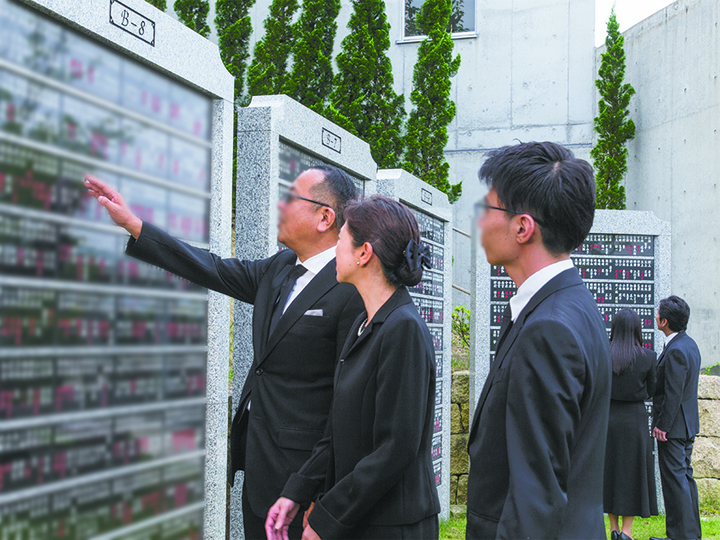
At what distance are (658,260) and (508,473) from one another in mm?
7356

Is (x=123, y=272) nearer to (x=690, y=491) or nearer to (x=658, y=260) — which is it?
(x=690, y=491)

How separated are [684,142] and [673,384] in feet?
24.3

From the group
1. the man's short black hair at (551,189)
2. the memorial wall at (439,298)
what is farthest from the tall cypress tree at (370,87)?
the man's short black hair at (551,189)

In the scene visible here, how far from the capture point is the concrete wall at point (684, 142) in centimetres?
1165

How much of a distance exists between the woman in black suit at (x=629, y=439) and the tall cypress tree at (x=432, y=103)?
6456 mm

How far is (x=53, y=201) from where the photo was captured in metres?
2.48

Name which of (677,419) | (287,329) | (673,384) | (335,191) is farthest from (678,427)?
(287,329)

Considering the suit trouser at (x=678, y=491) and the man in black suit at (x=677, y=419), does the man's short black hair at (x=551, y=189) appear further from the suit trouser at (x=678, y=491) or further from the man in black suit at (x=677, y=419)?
the suit trouser at (x=678, y=491)

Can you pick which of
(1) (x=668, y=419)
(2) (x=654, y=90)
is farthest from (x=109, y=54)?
(2) (x=654, y=90)

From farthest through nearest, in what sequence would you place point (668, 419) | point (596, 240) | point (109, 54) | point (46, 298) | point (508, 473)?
point (596, 240) < point (668, 419) < point (109, 54) < point (46, 298) < point (508, 473)

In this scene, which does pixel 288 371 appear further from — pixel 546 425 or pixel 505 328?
pixel 546 425

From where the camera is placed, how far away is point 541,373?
165 cm

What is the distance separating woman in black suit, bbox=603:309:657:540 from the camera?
20.0 feet

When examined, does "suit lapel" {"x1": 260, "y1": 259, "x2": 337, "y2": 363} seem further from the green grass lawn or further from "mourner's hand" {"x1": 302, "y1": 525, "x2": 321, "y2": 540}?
the green grass lawn
